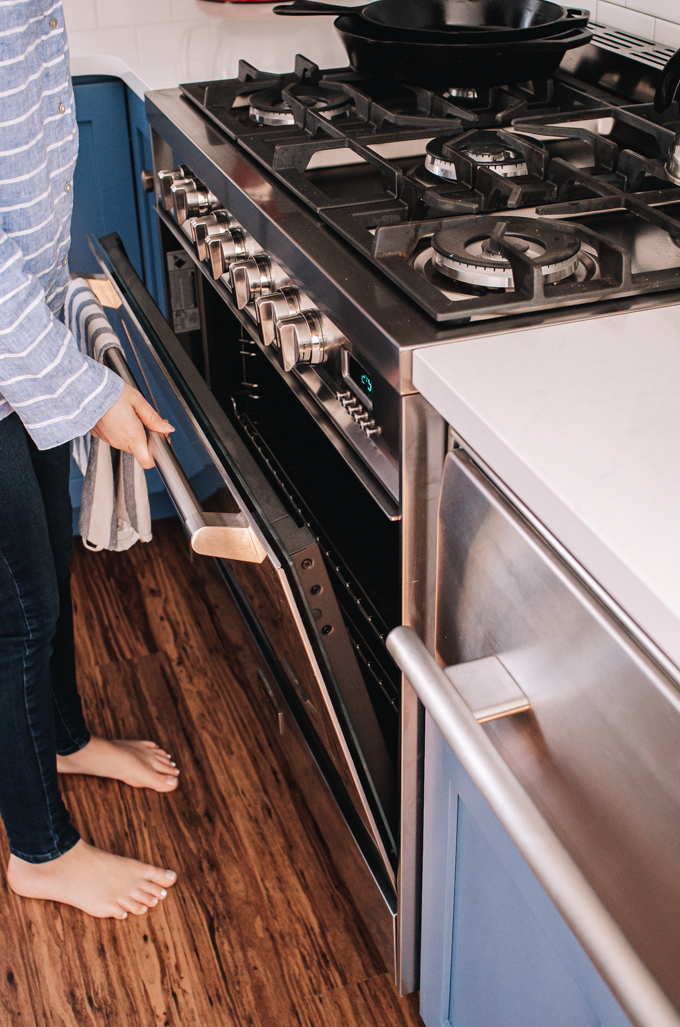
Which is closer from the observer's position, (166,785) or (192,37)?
(166,785)

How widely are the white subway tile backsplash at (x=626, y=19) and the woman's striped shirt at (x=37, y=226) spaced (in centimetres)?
92

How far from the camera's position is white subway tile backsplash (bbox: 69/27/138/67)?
5.52 ft

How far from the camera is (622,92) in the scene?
129cm

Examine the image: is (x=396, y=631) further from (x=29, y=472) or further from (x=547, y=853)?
(x=29, y=472)

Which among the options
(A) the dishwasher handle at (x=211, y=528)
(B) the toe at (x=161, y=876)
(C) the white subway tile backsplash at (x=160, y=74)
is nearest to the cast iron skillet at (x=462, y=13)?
(C) the white subway tile backsplash at (x=160, y=74)

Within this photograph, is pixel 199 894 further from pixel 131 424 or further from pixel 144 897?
pixel 131 424

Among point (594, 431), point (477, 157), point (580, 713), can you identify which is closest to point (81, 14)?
point (477, 157)

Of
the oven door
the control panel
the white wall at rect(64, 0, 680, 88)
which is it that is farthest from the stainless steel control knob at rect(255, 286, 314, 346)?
the white wall at rect(64, 0, 680, 88)

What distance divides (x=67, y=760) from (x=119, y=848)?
0.19 meters

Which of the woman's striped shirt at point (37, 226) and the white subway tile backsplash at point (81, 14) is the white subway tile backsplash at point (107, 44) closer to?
the white subway tile backsplash at point (81, 14)

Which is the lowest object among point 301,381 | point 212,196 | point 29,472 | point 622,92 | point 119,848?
point 119,848

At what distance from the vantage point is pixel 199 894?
4.74 ft

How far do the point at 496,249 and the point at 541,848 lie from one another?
1.65 feet

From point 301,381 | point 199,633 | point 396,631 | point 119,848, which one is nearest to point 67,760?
point 119,848
